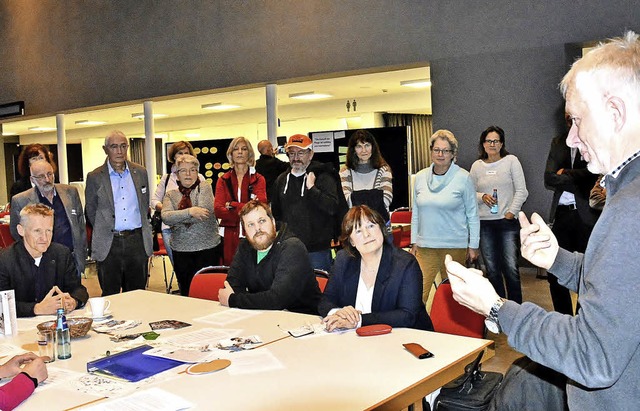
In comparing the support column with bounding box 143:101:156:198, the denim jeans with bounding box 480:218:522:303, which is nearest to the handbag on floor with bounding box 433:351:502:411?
the denim jeans with bounding box 480:218:522:303

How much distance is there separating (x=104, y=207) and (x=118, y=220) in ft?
0.51

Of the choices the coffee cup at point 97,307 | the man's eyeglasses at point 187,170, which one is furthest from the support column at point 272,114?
the coffee cup at point 97,307

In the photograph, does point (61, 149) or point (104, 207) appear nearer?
point (104, 207)

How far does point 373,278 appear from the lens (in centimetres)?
331

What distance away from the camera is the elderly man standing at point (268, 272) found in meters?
3.50

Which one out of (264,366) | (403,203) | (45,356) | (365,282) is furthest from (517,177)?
(403,203)

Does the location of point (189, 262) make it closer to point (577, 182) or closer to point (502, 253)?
point (502, 253)

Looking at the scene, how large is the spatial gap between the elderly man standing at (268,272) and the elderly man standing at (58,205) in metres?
1.97

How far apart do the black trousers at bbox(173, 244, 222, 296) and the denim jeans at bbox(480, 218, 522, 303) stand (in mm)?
2337

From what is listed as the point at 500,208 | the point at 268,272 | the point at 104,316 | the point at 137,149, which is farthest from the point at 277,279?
the point at 137,149

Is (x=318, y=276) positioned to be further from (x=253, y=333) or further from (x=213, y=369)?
(x=213, y=369)

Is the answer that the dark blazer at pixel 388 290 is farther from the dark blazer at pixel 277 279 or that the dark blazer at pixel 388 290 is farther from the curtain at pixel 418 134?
the curtain at pixel 418 134

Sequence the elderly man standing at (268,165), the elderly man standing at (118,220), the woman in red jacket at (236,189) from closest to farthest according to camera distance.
→ the elderly man standing at (118,220), the woman in red jacket at (236,189), the elderly man standing at (268,165)

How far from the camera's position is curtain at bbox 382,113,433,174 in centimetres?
1383
